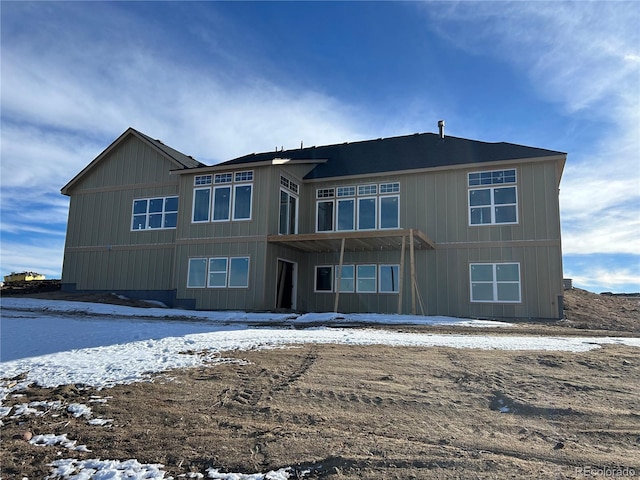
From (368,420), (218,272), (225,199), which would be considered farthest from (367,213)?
(368,420)

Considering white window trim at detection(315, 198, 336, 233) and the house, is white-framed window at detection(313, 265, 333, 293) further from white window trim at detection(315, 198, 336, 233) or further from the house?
white window trim at detection(315, 198, 336, 233)

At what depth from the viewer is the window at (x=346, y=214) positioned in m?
18.0

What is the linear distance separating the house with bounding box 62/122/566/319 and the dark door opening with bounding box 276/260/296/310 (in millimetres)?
41

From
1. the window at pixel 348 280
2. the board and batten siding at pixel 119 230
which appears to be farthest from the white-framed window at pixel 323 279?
the board and batten siding at pixel 119 230

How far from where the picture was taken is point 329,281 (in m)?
18.0

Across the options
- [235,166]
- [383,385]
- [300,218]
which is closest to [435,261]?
[300,218]

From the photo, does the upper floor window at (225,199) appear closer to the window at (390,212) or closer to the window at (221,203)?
the window at (221,203)

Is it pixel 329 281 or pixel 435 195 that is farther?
pixel 329 281

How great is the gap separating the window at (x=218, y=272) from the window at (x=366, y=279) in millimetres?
4953

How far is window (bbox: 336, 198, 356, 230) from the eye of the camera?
17984mm

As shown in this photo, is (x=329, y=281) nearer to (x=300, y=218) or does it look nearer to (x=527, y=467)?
(x=300, y=218)

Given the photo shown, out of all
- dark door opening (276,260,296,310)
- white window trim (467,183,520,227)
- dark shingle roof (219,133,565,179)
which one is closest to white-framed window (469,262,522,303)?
white window trim (467,183,520,227)

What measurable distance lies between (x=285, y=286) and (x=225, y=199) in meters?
4.00

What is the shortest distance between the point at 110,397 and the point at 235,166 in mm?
12471
